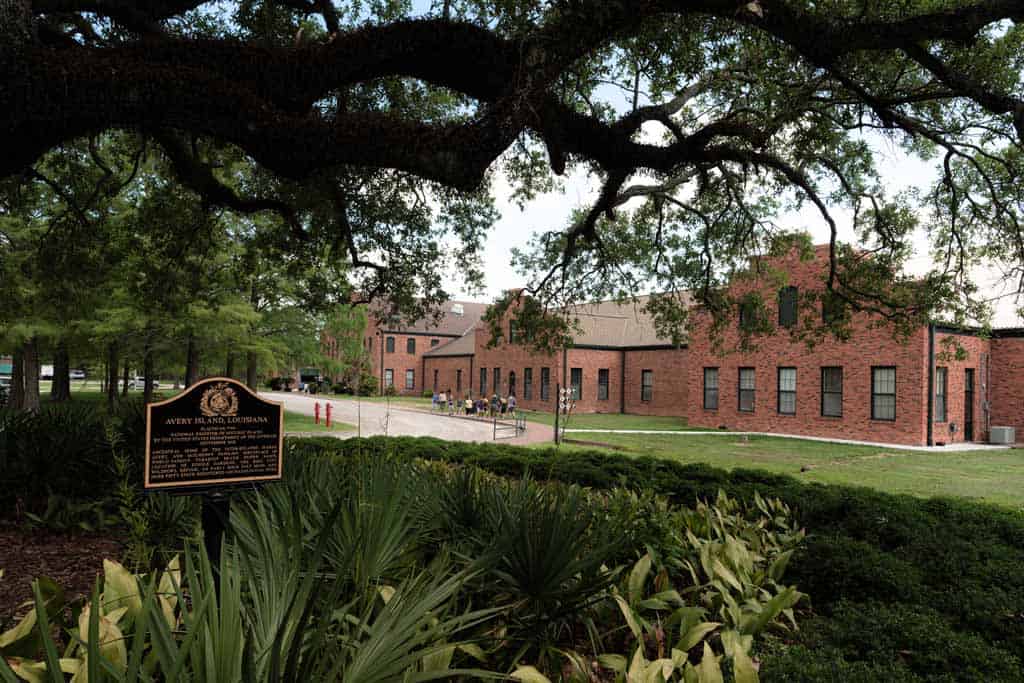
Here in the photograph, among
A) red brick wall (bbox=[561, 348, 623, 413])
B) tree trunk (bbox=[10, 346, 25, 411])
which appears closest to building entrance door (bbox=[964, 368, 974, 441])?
red brick wall (bbox=[561, 348, 623, 413])

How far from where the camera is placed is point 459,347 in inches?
2039

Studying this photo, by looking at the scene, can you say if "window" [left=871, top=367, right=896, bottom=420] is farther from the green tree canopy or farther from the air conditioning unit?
the green tree canopy

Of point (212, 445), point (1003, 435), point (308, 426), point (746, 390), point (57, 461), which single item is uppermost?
point (212, 445)

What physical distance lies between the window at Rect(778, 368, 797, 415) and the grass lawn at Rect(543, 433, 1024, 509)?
6.95 feet

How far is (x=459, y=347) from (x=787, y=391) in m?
30.7

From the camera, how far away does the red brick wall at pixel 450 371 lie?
158 feet

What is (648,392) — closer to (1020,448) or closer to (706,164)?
(1020,448)

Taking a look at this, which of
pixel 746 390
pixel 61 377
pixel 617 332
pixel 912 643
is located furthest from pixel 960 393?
pixel 61 377

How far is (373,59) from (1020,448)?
24759 mm

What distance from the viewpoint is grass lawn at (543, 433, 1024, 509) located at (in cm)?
1244

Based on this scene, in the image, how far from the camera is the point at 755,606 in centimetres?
428

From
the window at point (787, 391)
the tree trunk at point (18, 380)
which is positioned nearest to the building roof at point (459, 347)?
the window at point (787, 391)

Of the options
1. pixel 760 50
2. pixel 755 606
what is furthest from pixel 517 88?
pixel 760 50

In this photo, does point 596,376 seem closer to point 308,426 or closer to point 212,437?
point 308,426
